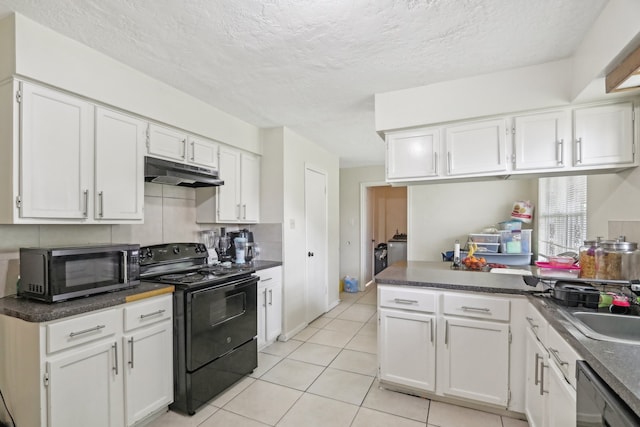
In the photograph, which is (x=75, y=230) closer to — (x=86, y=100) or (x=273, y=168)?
(x=86, y=100)

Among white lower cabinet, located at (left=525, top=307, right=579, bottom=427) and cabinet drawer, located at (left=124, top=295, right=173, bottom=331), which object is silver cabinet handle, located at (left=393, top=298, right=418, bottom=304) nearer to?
white lower cabinet, located at (left=525, top=307, right=579, bottom=427)

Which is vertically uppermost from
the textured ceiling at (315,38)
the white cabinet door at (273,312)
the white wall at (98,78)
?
the textured ceiling at (315,38)

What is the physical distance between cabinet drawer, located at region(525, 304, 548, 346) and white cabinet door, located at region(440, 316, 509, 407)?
0.55 ft

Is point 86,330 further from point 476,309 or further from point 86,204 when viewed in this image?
point 476,309

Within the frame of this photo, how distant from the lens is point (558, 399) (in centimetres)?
138

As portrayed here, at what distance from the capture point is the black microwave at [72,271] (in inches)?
65.6

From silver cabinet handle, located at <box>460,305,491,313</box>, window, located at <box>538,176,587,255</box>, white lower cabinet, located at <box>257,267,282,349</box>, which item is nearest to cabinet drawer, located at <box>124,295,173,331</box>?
white lower cabinet, located at <box>257,267,282,349</box>

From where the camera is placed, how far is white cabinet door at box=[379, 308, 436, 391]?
219cm

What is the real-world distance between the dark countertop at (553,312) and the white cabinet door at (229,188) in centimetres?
164

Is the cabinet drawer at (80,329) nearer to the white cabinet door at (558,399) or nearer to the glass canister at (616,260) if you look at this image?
the white cabinet door at (558,399)

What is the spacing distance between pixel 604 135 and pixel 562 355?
1563 millimetres

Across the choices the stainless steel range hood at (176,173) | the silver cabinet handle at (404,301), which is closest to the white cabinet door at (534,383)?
the silver cabinet handle at (404,301)

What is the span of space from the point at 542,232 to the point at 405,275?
1.84 m

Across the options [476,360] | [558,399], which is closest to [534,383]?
[476,360]
